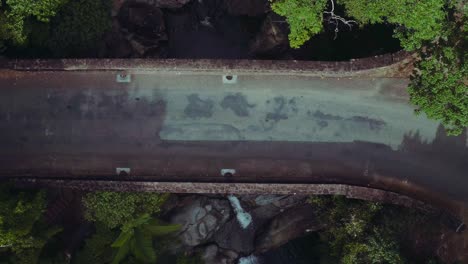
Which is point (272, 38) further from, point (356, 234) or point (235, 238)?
point (235, 238)

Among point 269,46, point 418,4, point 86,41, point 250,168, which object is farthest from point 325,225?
point 86,41

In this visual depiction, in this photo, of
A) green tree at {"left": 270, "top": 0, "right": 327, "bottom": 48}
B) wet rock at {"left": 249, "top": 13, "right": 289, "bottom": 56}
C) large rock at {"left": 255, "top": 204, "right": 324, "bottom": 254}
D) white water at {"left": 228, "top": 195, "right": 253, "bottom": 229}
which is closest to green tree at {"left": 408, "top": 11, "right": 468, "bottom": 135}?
green tree at {"left": 270, "top": 0, "right": 327, "bottom": 48}

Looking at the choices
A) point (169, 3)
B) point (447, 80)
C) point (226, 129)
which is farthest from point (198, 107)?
point (447, 80)

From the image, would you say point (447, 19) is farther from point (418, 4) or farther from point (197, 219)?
point (197, 219)

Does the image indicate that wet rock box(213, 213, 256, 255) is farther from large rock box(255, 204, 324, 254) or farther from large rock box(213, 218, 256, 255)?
large rock box(255, 204, 324, 254)

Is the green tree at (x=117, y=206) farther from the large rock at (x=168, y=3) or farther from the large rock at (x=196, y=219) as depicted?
the large rock at (x=168, y=3)
